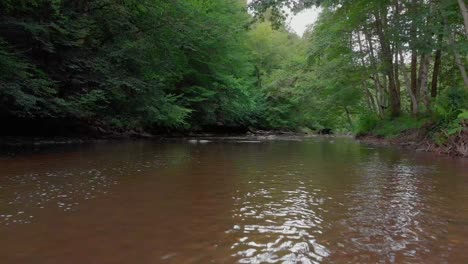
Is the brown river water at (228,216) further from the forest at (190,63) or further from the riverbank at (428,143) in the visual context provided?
the forest at (190,63)

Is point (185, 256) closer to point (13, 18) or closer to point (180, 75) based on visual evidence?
point (13, 18)

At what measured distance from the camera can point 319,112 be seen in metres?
28.0

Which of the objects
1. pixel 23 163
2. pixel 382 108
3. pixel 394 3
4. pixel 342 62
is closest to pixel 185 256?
pixel 23 163

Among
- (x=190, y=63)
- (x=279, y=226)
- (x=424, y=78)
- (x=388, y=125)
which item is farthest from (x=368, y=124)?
(x=279, y=226)

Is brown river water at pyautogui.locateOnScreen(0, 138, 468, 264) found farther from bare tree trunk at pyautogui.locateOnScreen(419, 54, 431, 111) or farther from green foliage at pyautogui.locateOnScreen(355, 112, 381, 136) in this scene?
green foliage at pyautogui.locateOnScreen(355, 112, 381, 136)

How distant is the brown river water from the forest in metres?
5.32

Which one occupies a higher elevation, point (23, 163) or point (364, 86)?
point (364, 86)

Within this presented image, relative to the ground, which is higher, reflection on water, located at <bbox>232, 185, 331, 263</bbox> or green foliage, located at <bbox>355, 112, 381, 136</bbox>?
green foliage, located at <bbox>355, 112, 381, 136</bbox>

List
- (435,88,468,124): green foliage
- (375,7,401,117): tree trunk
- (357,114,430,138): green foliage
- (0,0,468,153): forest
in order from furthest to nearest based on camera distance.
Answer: (375,7,401,117): tree trunk → (357,114,430,138): green foliage → (435,88,468,124): green foliage → (0,0,468,153): forest

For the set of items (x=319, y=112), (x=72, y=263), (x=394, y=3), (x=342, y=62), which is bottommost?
(x=72, y=263)

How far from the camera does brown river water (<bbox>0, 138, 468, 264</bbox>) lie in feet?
8.92

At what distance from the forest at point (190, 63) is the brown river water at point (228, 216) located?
5323 mm

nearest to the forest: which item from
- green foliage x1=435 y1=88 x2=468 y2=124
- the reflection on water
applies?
green foliage x1=435 y1=88 x2=468 y2=124

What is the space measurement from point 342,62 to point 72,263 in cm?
2007
